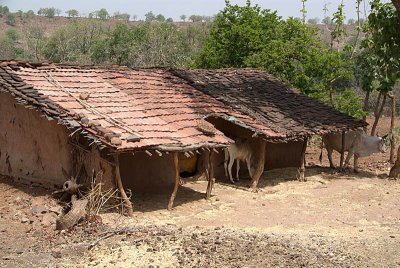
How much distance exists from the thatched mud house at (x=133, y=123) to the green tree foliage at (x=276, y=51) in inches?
136

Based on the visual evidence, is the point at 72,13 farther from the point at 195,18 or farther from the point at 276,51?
the point at 276,51

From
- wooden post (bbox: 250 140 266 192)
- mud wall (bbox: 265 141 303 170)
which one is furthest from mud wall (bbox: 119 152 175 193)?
mud wall (bbox: 265 141 303 170)

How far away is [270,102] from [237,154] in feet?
8.68

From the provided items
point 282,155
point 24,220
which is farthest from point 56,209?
point 282,155

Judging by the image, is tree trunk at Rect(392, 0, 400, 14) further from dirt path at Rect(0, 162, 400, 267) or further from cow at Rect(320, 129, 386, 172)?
dirt path at Rect(0, 162, 400, 267)

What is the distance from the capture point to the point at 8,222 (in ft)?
35.8

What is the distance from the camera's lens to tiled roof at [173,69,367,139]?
1498cm

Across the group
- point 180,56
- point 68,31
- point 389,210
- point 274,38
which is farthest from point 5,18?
point 389,210

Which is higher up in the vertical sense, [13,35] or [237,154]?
[13,35]

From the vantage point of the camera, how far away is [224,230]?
10.3 m

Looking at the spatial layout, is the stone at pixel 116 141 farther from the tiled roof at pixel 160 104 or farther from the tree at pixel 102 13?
the tree at pixel 102 13

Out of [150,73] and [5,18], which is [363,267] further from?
[5,18]

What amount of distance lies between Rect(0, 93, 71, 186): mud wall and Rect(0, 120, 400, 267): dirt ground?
407 mm

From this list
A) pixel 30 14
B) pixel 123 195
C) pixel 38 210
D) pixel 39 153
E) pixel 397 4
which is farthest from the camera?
pixel 30 14
